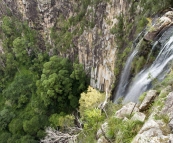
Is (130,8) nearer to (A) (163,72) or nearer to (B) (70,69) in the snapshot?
(A) (163,72)

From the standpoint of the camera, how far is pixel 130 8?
2788 cm

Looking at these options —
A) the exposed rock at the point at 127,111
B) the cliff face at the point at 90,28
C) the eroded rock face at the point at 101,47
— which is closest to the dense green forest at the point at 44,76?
the cliff face at the point at 90,28

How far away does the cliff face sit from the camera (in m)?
31.3

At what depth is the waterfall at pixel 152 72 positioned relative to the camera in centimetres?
1656

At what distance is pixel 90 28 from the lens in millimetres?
36281

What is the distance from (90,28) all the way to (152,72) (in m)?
20.3

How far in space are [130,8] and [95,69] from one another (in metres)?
11.6

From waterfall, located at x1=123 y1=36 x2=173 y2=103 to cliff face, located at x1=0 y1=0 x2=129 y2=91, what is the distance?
11.1 metres

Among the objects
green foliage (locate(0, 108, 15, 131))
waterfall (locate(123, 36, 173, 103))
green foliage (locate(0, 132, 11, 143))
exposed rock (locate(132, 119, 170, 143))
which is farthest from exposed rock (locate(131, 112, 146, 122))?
green foliage (locate(0, 108, 15, 131))

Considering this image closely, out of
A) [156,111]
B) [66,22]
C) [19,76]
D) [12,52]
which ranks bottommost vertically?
[19,76]

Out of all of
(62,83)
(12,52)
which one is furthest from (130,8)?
(12,52)

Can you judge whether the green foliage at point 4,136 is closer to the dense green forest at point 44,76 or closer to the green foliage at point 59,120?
the dense green forest at point 44,76

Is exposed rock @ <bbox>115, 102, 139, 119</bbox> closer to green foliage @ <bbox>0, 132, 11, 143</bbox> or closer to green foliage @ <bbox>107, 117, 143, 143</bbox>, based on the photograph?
green foliage @ <bbox>107, 117, 143, 143</bbox>

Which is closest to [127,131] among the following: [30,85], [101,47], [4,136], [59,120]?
[101,47]
